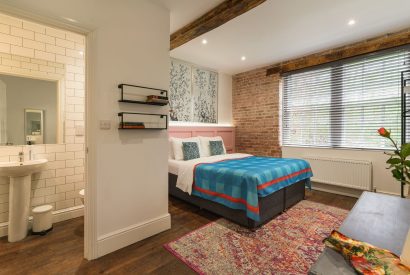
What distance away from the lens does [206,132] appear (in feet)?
15.7

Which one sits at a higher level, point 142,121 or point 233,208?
point 142,121

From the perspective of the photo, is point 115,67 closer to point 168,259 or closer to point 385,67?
point 168,259

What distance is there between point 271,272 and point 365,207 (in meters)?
0.91

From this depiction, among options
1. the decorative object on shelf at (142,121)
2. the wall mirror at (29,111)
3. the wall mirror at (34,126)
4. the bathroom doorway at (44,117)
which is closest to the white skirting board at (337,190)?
the decorative object on shelf at (142,121)

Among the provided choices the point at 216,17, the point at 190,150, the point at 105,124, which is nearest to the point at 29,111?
the point at 105,124

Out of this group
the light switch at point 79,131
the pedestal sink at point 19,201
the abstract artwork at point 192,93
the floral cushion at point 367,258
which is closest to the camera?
the floral cushion at point 367,258

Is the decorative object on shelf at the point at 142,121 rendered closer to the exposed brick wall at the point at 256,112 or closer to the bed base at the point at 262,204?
the bed base at the point at 262,204

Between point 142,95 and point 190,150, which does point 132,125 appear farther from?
point 190,150

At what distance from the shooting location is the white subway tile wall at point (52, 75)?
7.68ft

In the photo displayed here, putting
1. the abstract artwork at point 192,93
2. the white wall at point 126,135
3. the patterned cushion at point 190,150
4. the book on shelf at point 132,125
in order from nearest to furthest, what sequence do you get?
the white wall at point 126,135 → the book on shelf at point 132,125 → the patterned cushion at point 190,150 → the abstract artwork at point 192,93

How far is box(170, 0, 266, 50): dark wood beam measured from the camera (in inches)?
92.0

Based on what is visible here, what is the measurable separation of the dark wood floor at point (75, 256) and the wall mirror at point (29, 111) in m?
1.11

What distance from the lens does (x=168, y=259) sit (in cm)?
190

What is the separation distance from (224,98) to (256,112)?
91 centimetres
